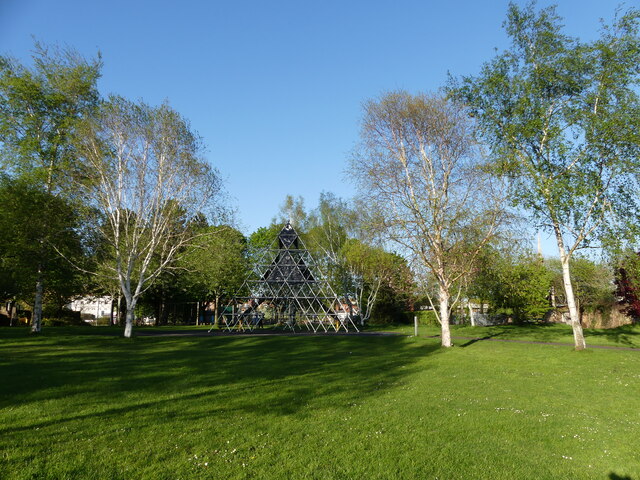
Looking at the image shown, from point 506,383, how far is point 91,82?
2993 cm

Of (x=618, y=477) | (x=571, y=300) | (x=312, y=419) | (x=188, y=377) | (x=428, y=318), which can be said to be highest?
(x=571, y=300)

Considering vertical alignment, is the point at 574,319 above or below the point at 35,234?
below

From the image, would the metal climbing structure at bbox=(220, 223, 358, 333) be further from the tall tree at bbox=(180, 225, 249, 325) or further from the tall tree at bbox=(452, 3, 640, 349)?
the tall tree at bbox=(452, 3, 640, 349)

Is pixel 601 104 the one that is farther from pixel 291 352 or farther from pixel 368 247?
pixel 368 247

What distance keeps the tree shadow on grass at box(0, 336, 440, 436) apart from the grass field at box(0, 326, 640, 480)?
0.07m

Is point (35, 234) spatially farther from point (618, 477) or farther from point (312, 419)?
point (618, 477)

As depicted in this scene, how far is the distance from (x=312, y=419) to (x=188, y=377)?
5.71 m

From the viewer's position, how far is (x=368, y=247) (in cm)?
4394

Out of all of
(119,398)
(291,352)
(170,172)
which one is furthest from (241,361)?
(170,172)

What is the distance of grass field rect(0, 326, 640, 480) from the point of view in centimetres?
576

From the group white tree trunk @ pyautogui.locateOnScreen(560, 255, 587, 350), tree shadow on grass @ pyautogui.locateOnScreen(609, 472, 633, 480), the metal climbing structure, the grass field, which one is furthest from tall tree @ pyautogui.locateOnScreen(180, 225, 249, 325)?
tree shadow on grass @ pyautogui.locateOnScreen(609, 472, 633, 480)

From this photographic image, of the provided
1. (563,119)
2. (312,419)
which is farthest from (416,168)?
(312,419)

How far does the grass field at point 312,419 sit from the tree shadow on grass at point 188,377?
0.07m

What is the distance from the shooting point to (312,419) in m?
8.02
